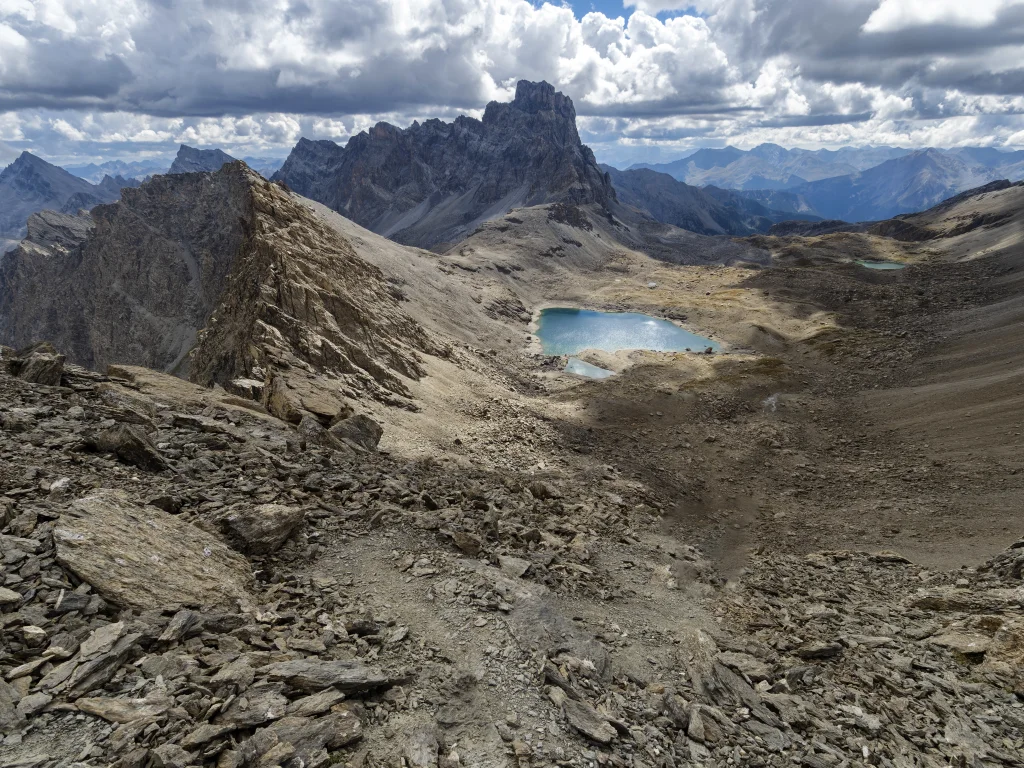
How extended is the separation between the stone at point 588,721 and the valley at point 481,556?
0.07 m

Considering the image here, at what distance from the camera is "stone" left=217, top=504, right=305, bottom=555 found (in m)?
15.8

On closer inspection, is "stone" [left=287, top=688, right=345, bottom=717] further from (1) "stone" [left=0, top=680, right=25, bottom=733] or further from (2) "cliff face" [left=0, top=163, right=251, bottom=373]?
(2) "cliff face" [left=0, top=163, right=251, bottom=373]

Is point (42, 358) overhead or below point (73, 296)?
overhead

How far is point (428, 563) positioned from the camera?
1703 cm

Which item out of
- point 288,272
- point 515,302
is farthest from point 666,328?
point 288,272

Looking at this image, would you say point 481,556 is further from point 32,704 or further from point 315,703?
point 32,704

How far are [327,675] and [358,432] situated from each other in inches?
759

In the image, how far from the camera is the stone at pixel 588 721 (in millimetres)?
11422

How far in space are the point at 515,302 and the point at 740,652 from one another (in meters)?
101

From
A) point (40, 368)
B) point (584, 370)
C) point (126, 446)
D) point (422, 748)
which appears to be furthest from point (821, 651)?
point (584, 370)

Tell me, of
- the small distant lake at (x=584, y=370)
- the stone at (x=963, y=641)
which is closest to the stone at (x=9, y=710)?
the stone at (x=963, y=641)

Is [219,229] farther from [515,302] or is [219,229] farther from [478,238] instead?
[478,238]

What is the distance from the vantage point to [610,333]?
102 m

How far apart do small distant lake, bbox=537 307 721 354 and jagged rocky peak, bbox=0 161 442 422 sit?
114 ft
